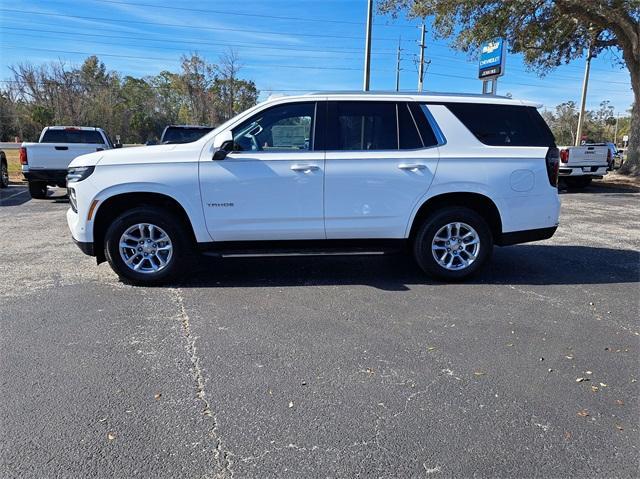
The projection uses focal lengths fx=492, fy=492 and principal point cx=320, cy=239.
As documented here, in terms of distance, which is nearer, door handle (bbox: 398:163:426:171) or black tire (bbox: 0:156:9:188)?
door handle (bbox: 398:163:426:171)

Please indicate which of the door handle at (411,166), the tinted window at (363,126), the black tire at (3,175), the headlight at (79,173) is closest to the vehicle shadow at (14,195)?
the black tire at (3,175)

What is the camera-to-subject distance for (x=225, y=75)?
131ft

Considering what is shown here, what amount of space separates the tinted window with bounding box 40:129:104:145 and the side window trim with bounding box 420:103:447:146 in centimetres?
966

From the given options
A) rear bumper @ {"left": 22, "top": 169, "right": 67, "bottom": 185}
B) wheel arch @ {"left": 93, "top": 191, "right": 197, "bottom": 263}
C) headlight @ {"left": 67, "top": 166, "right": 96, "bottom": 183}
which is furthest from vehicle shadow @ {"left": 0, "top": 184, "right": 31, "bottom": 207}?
wheel arch @ {"left": 93, "top": 191, "right": 197, "bottom": 263}

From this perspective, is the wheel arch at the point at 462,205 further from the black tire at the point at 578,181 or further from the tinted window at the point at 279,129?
the black tire at the point at 578,181

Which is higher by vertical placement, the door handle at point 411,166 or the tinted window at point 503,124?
the tinted window at point 503,124

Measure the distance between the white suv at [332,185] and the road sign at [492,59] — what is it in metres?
12.6

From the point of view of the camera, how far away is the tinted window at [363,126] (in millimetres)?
5266

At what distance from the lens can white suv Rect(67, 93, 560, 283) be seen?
16.6 feet

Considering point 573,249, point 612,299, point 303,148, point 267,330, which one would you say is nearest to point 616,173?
point 573,249

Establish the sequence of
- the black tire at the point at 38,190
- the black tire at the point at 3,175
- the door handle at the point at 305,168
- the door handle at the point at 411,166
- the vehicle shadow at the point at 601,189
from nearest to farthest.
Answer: the door handle at the point at 305,168, the door handle at the point at 411,166, the black tire at the point at 38,190, the black tire at the point at 3,175, the vehicle shadow at the point at 601,189

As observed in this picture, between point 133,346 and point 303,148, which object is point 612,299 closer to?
point 303,148

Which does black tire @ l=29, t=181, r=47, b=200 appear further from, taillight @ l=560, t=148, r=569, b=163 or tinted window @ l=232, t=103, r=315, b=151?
taillight @ l=560, t=148, r=569, b=163

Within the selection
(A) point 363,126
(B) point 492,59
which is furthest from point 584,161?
(A) point 363,126
